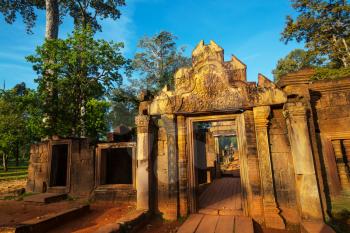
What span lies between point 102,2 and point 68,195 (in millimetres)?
16873

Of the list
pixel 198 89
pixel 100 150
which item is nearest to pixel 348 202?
pixel 198 89

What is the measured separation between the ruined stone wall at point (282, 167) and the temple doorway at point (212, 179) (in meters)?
1.05

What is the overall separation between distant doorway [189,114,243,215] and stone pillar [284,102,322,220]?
1.39m

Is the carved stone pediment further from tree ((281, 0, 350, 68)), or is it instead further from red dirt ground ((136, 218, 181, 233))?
tree ((281, 0, 350, 68))

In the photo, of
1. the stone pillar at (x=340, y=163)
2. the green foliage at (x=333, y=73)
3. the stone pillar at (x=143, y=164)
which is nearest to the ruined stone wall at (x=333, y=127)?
the stone pillar at (x=340, y=163)

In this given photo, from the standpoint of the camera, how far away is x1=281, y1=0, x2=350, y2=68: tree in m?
14.8

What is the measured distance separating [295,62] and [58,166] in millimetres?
24569

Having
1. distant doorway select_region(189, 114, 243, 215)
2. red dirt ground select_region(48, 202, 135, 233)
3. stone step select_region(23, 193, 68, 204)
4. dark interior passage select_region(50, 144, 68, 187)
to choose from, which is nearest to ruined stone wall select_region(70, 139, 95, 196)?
stone step select_region(23, 193, 68, 204)

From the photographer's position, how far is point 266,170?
5.06 metres

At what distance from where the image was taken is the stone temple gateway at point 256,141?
4.82 m

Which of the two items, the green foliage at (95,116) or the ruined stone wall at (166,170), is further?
the green foliage at (95,116)

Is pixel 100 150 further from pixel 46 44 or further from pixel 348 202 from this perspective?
pixel 348 202

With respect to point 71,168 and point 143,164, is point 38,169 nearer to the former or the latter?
point 71,168

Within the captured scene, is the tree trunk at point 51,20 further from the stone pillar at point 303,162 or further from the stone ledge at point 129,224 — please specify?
the stone pillar at point 303,162
